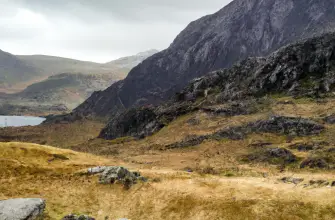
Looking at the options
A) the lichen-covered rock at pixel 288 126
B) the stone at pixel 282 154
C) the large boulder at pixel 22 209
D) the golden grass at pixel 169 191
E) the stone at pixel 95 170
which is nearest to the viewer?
the large boulder at pixel 22 209

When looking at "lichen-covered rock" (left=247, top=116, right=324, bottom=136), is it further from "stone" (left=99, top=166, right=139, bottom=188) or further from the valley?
"stone" (left=99, top=166, right=139, bottom=188)

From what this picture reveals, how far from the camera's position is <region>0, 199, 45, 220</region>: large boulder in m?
29.5

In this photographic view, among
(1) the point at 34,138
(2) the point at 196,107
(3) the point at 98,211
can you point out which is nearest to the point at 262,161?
(3) the point at 98,211

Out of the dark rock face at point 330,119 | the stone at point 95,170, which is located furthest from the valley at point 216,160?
the dark rock face at point 330,119

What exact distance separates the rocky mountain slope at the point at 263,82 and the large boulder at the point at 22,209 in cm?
7692

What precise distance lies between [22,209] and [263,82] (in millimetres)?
102440

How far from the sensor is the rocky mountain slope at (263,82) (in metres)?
106

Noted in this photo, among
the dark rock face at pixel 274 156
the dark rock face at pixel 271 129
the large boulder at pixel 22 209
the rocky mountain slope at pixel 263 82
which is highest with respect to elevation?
the rocky mountain slope at pixel 263 82

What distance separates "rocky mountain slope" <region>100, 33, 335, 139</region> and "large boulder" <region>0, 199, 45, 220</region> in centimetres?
7692

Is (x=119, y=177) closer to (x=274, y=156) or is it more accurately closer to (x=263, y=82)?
(x=274, y=156)

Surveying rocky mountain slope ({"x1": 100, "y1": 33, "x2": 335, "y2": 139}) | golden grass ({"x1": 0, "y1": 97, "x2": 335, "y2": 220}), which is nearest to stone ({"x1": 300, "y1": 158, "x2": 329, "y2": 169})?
golden grass ({"x1": 0, "y1": 97, "x2": 335, "y2": 220})

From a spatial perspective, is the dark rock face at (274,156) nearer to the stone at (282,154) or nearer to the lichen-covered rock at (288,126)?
the stone at (282,154)

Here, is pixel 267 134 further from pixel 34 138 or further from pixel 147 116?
pixel 34 138

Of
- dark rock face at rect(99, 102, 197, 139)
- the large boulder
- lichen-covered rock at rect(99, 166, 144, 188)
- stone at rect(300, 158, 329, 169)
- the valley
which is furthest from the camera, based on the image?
dark rock face at rect(99, 102, 197, 139)
